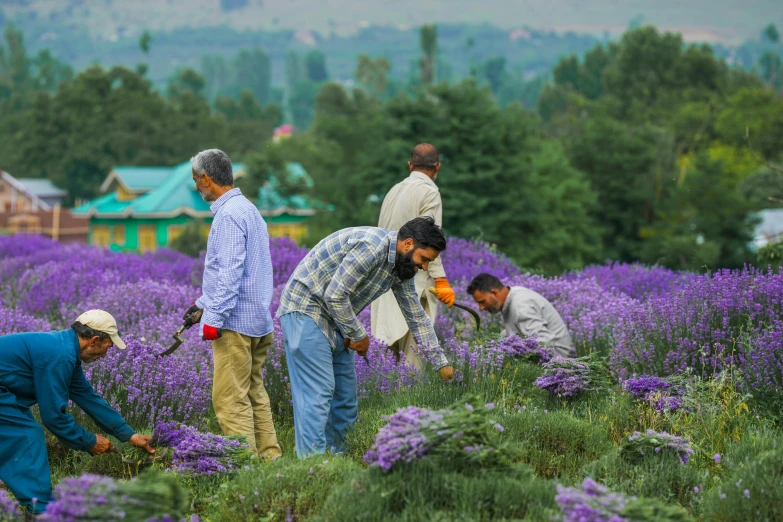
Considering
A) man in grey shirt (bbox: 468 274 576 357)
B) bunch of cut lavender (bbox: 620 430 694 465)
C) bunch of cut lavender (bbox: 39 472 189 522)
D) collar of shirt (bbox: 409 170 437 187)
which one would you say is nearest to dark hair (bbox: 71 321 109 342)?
bunch of cut lavender (bbox: 39 472 189 522)

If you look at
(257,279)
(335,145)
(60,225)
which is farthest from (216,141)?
(257,279)

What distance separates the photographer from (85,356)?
15.8 feet

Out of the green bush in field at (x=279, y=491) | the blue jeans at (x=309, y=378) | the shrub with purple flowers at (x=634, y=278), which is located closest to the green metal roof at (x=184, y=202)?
the shrub with purple flowers at (x=634, y=278)

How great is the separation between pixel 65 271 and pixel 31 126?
239 ft

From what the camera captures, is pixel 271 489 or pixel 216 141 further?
pixel 216 141

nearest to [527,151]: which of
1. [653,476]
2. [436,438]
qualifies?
[653,476]

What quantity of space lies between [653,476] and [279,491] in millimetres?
1707

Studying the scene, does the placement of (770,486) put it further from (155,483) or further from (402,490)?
(155,483)

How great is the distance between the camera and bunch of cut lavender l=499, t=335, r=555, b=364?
6660mm

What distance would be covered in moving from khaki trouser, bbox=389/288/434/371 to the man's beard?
1861 mm

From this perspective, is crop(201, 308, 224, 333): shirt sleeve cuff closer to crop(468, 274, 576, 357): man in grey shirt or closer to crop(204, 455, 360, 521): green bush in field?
crop(204, 455, 360, 521): green bush in field

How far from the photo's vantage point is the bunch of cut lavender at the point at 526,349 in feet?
21.9

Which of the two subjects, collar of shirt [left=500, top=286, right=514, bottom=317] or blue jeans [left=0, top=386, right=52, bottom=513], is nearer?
blue jeans [left=0, top=386, right=52, bottom=513]

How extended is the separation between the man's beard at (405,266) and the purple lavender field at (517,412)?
783 mm
